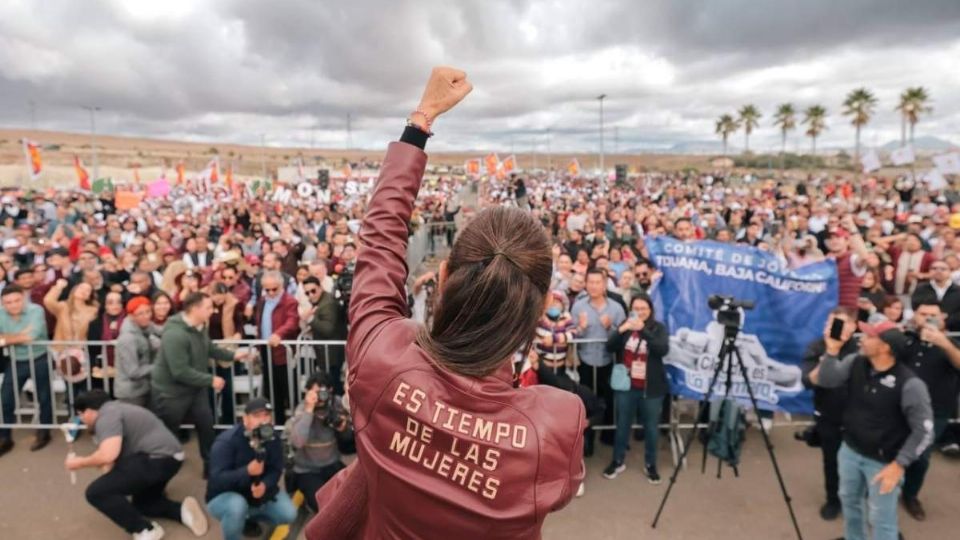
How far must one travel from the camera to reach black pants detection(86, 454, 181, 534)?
4805mm

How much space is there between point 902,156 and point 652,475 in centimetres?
1958

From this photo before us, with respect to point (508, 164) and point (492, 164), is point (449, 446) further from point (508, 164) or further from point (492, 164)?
point (508, 164)

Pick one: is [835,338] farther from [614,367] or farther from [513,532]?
[513,532]

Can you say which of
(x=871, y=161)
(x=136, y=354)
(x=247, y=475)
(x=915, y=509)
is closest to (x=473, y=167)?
(x=871, y=161)

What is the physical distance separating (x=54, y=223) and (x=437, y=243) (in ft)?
34.7

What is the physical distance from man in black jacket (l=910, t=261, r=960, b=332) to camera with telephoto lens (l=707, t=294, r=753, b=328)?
7.77ft

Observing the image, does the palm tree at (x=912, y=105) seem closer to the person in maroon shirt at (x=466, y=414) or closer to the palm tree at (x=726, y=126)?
the palm tree at (x=726, y=126)

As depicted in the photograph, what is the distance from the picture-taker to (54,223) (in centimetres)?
1664

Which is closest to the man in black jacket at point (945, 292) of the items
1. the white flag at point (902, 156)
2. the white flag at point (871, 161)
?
the white flag at point (871, 161)

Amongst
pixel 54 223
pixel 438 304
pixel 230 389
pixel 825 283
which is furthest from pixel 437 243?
pixel 438 304

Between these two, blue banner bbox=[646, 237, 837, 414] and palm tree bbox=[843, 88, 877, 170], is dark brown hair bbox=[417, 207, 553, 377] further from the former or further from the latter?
palm tree bbox=[843, 88, 877, 170]

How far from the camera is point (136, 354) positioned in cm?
582

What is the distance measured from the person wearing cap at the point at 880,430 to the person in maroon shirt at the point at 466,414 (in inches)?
153

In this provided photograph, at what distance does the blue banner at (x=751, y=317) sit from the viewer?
5773mm
